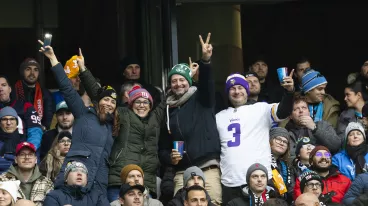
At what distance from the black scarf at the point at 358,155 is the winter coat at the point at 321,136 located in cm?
26

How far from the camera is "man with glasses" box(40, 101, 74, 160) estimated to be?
53.8ft

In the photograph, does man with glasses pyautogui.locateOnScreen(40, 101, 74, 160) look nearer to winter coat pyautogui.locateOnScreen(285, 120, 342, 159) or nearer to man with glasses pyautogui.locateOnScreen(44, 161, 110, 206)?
man with glasses pyautogui.locateOnScreen(44, 161, 110, 206)

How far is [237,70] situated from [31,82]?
3.37 m

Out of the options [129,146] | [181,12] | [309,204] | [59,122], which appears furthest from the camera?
[181,12]

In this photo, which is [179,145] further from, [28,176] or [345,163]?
[345,163]

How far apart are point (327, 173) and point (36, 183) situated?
336cm

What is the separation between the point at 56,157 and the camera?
52.1 feet

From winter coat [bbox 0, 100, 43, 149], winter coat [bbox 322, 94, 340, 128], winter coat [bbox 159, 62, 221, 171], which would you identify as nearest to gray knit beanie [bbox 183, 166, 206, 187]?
winter coat [bbox 159, 62, 221, 171]

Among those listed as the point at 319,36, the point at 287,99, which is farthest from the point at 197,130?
the point at 319,36

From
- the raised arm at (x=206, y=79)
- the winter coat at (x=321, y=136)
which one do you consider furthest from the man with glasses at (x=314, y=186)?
the raised arm at (x=206, y=79)

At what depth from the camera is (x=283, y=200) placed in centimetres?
1481

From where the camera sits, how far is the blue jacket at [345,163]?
52.4 feet

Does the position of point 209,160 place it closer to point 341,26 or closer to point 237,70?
point 237,70

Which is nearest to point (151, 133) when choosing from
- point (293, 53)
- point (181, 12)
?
point (181, 12)
